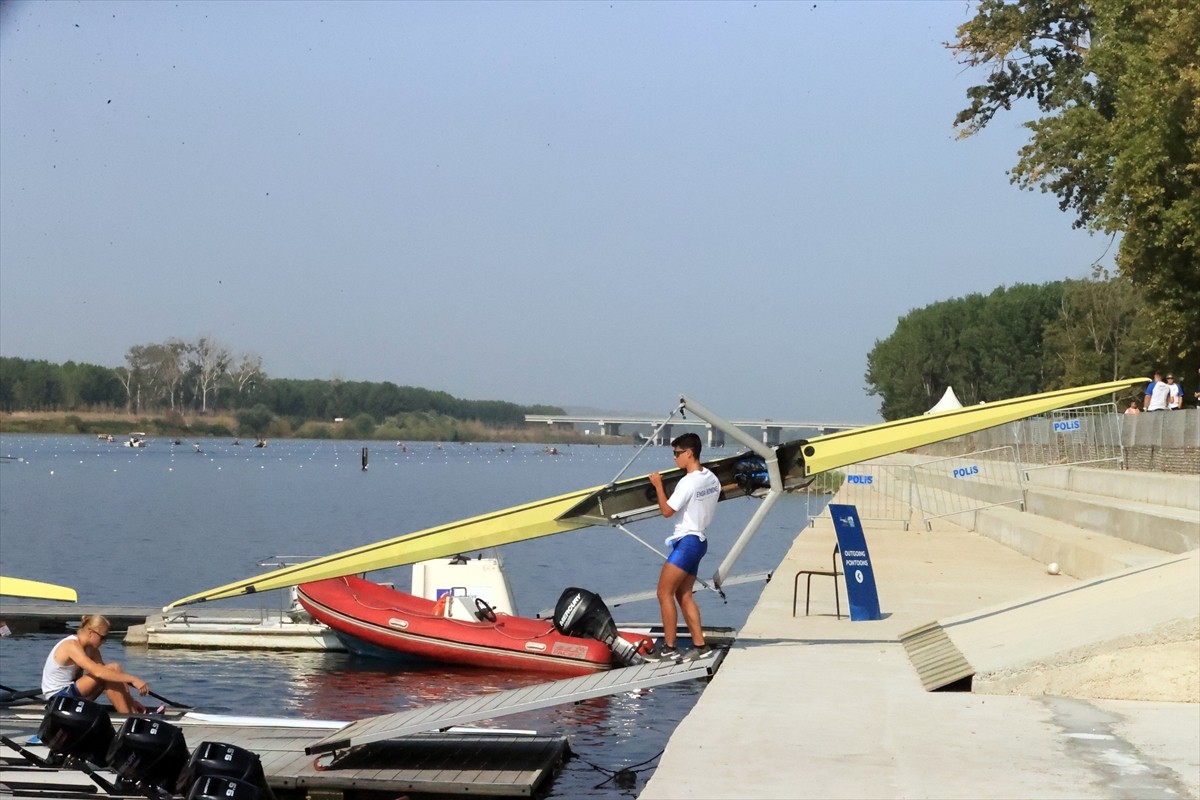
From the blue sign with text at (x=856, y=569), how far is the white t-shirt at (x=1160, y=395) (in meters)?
16.0

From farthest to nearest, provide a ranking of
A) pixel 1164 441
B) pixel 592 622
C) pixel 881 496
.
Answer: pixel 881 496
pixel 1164 441
pixel 592 622

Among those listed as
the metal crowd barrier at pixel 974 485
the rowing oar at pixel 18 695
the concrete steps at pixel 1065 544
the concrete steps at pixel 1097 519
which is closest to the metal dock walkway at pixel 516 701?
the rowing oar at pixel 18 695

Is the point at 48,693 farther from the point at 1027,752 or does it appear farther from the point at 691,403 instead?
the point at 1027,752

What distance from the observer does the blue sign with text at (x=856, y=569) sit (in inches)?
650

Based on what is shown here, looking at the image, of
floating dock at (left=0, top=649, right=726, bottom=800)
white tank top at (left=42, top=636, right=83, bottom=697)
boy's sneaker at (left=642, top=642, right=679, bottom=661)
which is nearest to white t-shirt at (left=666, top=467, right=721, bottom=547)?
boy's sneaker at (left=642, top=642, right=679, bottom=661)

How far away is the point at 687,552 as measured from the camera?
40.9ft

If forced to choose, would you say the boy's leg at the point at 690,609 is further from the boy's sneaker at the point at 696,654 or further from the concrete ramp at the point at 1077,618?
the concrete ramp at the point at 1077,618

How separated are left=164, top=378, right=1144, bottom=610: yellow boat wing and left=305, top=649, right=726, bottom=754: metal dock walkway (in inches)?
81.7

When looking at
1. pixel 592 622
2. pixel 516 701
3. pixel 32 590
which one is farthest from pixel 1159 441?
pixel 32 590

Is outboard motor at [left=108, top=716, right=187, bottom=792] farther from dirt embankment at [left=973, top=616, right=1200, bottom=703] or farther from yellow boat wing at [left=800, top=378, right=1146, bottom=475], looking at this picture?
yellow boat wing at [left=800, top=378, right=1146, bottom=475]

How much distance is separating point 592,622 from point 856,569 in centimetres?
320

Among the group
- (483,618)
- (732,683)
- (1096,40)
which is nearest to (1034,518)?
(483,618)

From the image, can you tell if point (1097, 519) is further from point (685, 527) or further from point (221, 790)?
point (221, 790)

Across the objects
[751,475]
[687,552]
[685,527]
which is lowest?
[687,552]
